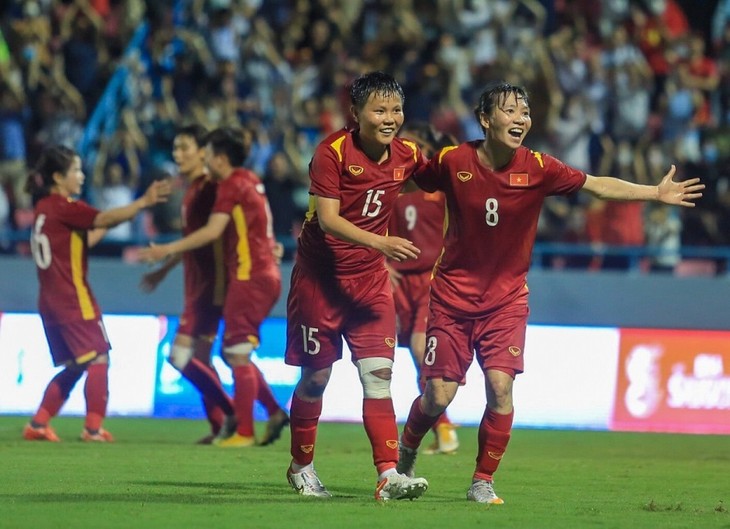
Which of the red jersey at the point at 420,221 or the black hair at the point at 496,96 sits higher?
the black hair at the point at 496,96

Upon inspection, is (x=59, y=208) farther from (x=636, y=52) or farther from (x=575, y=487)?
(x=636, y=52)

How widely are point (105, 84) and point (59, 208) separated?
25.2ft

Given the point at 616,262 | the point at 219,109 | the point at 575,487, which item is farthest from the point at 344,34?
the point at 575,487

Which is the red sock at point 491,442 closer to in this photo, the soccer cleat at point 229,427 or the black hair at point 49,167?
the soccer cleat at point 229,427

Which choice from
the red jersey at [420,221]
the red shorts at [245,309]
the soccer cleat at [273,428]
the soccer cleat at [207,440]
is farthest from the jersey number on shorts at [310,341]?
the soccer cleat at [207,440]

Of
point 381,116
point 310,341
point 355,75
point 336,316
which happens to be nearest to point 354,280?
point 336,316

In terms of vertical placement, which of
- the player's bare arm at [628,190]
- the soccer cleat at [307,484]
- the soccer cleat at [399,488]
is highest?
the player's bare arm at [628,190]

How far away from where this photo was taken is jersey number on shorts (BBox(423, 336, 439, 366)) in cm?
776

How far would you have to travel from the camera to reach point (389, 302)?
791cm

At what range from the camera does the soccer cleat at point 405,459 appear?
8.13 m

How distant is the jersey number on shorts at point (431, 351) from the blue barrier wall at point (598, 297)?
7814 millimetres

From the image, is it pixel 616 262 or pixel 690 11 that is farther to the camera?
pixel 690 11

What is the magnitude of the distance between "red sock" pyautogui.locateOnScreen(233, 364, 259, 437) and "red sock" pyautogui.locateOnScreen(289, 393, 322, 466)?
3286mm

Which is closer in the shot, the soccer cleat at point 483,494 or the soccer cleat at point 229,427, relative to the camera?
the soccer cleat at point 483,494
